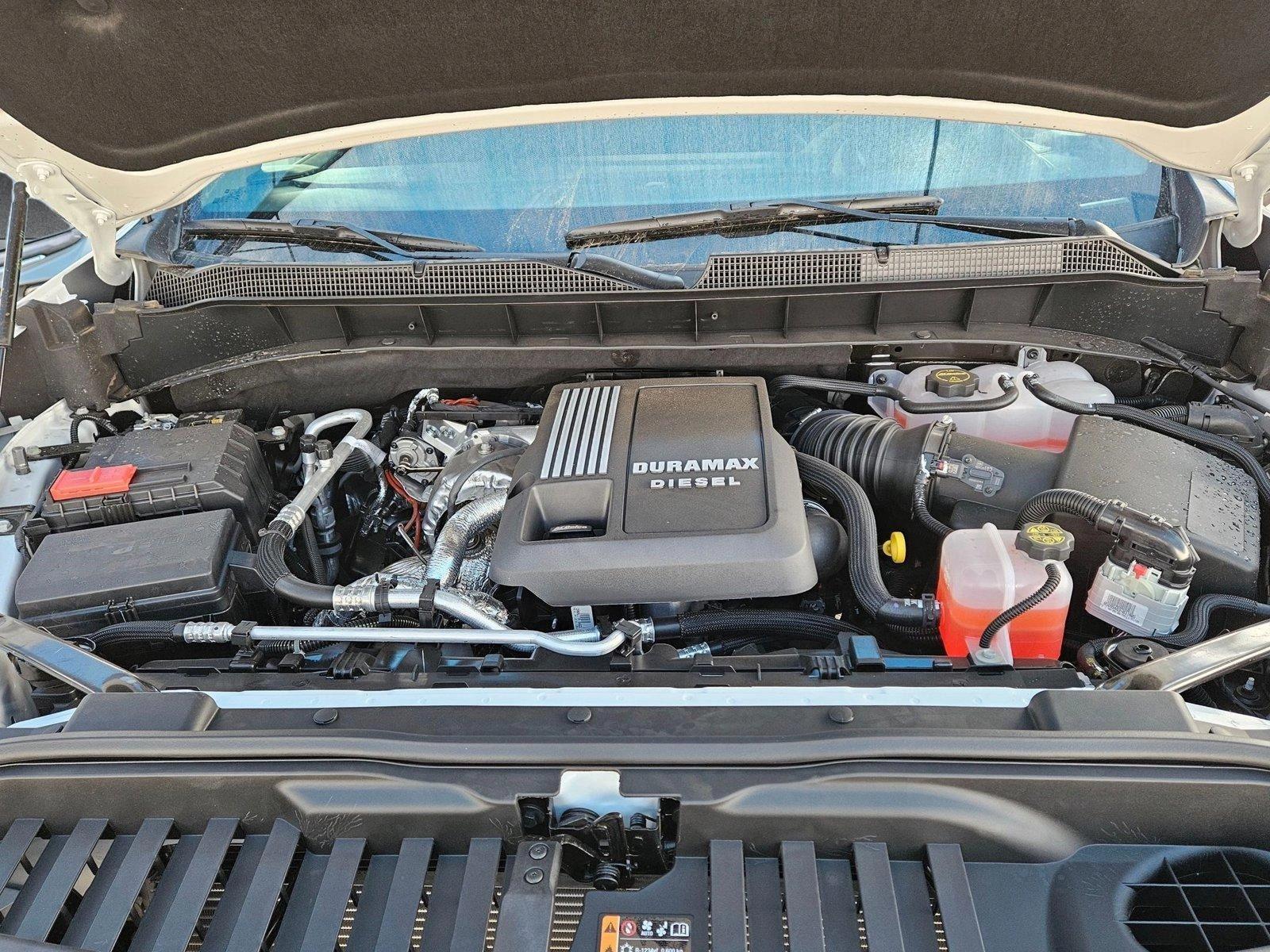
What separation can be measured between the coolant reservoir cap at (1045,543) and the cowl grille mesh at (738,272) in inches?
28.0

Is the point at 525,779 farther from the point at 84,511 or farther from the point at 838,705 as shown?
the point at 84,511

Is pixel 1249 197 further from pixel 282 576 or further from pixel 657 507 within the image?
pixel 282 576

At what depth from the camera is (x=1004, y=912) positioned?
1.07 m

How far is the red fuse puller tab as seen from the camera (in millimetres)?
1877

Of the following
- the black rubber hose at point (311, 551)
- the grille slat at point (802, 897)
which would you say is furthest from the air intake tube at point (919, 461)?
the black rubber hose at point (311, 551)

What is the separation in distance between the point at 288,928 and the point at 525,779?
0.34 metres

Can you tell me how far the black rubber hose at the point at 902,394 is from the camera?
1.99 metres

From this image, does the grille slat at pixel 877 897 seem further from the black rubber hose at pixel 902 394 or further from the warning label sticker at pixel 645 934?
the black rubber hose at pixel 902 394

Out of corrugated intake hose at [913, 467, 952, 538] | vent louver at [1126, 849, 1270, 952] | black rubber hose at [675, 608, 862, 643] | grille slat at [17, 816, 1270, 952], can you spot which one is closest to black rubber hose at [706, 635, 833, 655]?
black rubber hose at [675, 608, 862, 643]

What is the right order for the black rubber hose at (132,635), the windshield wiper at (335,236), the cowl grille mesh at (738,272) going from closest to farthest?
the black rubber hose at (132,635) → the cowl grille mesh at (738,272) → the windshield wiper at (335,236)

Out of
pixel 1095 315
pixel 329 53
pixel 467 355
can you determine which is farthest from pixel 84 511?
pixel 1095 315

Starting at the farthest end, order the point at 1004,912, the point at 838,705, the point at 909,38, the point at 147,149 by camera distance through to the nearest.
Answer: the point at 147,149 < the point at 909,38 < the point at 838,705 < the point at 1004,912

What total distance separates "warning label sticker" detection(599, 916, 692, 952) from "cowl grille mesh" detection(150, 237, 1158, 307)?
4.46 ft

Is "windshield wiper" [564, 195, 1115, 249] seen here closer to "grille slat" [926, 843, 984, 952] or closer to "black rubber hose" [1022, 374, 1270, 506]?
"black rubber hose" [1022, 374, 1270, 506]
